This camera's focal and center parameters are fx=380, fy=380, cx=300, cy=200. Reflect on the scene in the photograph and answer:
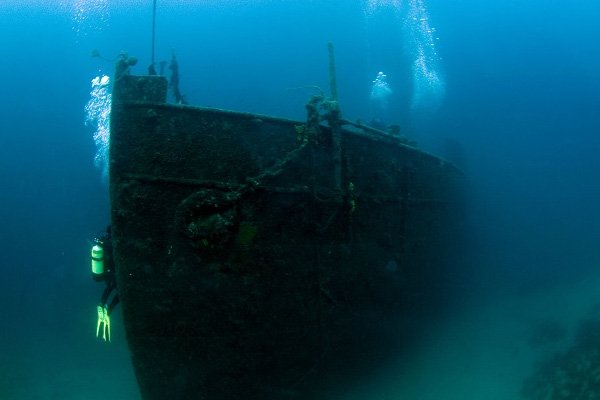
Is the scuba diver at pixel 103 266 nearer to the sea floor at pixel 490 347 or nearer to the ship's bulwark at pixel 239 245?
the ship's bulwark at pixel 239 245

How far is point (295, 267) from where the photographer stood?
3881 millimetres

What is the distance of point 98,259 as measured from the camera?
13.9 ft

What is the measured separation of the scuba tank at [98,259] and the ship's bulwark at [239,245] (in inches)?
34.8

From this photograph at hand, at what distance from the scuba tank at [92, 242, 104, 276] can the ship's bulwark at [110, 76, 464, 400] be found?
0.88 m

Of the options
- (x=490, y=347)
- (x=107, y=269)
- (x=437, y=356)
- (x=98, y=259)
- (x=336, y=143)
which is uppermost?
(x=336, y=143)

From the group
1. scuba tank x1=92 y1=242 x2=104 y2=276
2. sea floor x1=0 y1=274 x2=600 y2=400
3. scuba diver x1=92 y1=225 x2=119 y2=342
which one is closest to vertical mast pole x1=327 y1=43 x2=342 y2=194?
scuba diver x1=92 y1=225 x2=119 y2=342

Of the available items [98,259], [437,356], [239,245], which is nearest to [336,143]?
[239,245]

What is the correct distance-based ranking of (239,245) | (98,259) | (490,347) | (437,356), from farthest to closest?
(490,347), (437,356), (98,259), (239,245)

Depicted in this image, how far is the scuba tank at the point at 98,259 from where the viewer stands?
422 centimetres

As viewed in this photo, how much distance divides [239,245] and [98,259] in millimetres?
1775

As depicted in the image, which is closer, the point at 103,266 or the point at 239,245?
the point at 239,245

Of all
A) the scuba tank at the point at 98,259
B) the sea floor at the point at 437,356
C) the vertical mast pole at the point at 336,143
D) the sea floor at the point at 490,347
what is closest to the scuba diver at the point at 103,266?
the scuba tank at the point at 98,259

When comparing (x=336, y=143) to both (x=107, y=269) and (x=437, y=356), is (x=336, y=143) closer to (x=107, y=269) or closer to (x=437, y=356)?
(x=107, y=269)

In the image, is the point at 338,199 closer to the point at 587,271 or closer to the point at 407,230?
the point at 407,230
